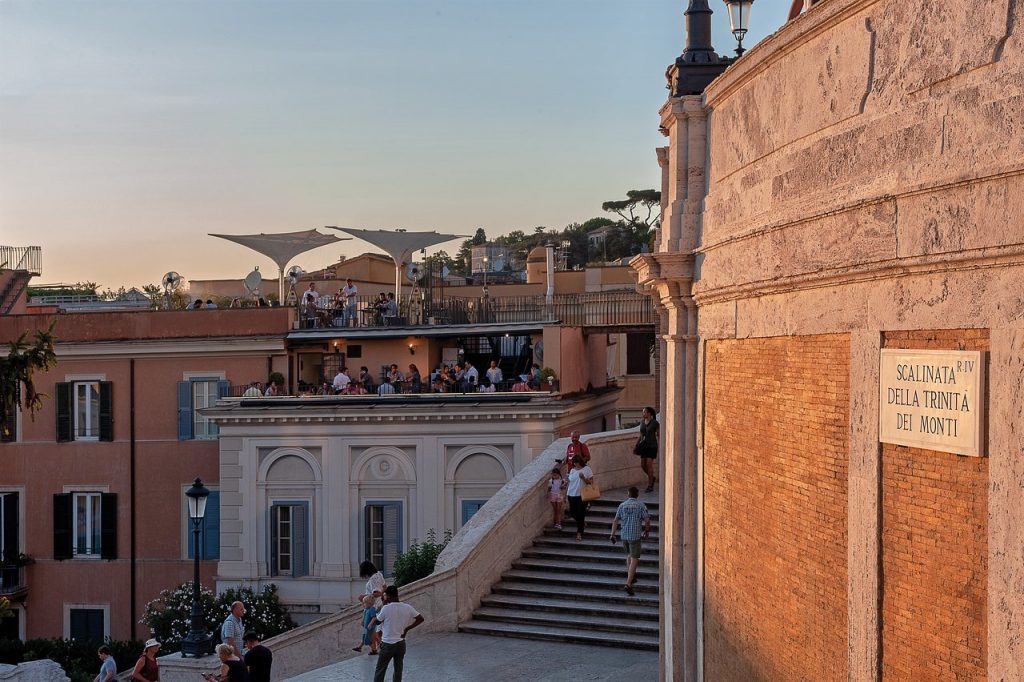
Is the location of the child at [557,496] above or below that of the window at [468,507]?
above

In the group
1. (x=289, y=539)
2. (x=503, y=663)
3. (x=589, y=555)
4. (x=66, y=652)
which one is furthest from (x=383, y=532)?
(x=503, y=663)

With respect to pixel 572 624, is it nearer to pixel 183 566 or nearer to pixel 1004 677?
pixel 1004 677

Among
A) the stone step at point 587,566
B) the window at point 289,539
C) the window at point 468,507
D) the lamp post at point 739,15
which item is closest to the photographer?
the lamp post at point 739,15

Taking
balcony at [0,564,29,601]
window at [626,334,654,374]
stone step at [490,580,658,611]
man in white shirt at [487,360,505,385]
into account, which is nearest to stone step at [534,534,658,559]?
stone step at [490,580,658,611]

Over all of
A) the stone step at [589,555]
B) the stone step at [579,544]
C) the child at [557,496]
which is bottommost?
the stone step at [589,555]

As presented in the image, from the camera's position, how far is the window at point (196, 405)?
32219 millimetres

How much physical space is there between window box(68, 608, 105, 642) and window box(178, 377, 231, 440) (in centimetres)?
530

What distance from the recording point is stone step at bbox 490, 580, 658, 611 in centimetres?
1556

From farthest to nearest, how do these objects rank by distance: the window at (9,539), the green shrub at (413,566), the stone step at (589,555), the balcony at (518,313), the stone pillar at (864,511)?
the window at (9,539) < the balcony at (518,313) < the green shrub at (413,566) < the stone step at (589,555) < the stone pillar at (864,511)

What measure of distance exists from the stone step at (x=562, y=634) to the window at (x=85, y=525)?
1954cm

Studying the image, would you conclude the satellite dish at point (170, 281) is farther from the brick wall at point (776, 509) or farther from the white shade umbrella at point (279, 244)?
the brick wall at point (776, 509)

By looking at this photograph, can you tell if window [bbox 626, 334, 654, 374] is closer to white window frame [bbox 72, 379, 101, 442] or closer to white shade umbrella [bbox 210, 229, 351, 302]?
white shade umbrella [bbox 210, 229, 351, 302]

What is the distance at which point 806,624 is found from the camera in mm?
8344

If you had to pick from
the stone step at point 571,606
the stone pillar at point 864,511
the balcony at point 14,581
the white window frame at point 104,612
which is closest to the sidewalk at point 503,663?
the stone step at point 571,606
